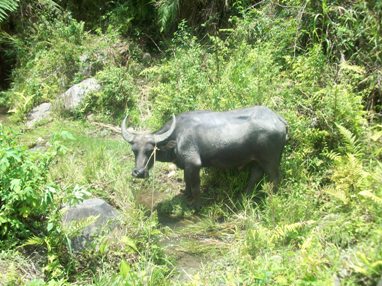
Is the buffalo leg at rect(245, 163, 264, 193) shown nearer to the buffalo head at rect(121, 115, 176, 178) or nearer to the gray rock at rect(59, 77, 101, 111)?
the buffalo head at rect(121, 115, 176, 178)

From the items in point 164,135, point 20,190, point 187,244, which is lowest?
point 187,244

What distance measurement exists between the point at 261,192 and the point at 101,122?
3897 millimetres

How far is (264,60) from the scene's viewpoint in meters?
7.74

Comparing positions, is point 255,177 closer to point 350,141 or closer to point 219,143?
point 219,143

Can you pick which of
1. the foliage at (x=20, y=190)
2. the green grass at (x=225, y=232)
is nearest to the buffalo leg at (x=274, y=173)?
the green grass at (x=225, y=232)

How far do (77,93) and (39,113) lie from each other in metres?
0.86

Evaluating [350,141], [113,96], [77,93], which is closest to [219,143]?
[350,141]

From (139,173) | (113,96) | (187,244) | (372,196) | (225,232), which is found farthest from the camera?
(113,96)

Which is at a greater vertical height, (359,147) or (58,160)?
(359,147)

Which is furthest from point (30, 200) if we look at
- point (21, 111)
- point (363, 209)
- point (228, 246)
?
point (21, 111)

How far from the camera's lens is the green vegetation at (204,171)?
15.8ft

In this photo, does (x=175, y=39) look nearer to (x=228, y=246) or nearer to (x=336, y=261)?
(x=228, y=246)

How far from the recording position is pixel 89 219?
5.20m

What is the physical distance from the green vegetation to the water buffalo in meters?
0.38
